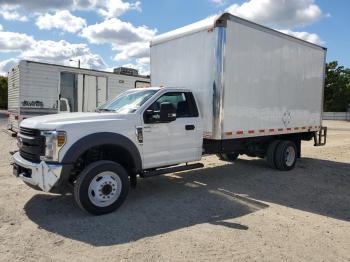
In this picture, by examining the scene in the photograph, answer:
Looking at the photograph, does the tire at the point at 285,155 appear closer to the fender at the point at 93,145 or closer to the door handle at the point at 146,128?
the door handle at the point at 146,128

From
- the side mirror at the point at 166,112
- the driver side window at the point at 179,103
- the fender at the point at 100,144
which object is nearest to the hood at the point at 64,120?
the fender at the point at 100,144

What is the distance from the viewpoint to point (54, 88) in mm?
13719

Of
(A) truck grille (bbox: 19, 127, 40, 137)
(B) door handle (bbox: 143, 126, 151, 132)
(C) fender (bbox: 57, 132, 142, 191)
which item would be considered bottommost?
(C) fender (bbox: 57, 132, 142, 191)

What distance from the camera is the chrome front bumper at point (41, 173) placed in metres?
5.26

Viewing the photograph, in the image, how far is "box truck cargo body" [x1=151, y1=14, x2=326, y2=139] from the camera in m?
7.29

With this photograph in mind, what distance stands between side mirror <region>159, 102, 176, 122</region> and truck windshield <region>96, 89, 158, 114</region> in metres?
0.46

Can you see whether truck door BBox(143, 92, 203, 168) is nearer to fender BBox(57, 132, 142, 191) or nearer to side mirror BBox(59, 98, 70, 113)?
fender BBox(57, 132, 142, 191)

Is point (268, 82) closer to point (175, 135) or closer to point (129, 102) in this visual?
point (175, 135)

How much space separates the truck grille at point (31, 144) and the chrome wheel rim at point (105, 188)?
0.93 meters

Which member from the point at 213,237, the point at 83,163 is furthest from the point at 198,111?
the point at 213,237

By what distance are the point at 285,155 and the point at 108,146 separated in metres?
5.42

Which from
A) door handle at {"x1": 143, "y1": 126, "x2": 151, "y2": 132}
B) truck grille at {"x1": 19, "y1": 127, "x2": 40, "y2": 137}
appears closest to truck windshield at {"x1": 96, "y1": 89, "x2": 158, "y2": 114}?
door handle at {"x1": 143, "y1": 126, "x2": 151, "y2": 132}

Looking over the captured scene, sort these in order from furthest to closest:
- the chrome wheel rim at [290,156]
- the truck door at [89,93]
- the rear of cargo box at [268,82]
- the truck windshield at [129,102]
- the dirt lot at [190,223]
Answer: the truck door at [89,93]
the chrome wheel rim at [290,156]
the rear of cargo box at [268,82]
the truck windshield at [129,102]
the dirt lot at [190,223]

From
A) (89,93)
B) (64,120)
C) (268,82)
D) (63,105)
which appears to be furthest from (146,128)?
(89,93)
